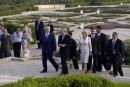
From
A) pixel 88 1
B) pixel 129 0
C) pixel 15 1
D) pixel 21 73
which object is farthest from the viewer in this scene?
pixel 129 0

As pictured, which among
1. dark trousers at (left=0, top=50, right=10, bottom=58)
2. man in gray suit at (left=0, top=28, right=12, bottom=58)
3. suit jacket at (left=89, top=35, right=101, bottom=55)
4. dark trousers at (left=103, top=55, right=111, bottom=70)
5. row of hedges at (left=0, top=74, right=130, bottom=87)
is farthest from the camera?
dark trousers at (left=0, top=50, right=10, bottom=58)

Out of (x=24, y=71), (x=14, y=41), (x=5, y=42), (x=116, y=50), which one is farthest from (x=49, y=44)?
(x=14, y=41)

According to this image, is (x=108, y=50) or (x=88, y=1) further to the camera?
(x=88, y=1)

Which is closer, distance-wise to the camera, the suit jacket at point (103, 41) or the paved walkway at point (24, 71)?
the paved walkway at point (24, 71)

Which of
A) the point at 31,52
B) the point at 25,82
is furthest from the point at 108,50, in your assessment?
the point at 31,52

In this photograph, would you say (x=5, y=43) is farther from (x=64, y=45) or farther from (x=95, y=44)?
(x=95, y=44)

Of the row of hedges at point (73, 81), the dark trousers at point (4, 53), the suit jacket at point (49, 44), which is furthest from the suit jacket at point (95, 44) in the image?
the dark trousers at point (4, 53)

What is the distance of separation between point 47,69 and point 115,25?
17.0 meters

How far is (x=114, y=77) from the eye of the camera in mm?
10203

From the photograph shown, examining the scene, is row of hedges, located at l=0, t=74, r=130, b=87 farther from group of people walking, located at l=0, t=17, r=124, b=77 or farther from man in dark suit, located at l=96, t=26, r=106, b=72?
man in dark suit, located at l=96, t=26, r=106, b=72

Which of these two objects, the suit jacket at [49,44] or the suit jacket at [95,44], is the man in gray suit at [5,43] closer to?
the suit jacket at [49,44]

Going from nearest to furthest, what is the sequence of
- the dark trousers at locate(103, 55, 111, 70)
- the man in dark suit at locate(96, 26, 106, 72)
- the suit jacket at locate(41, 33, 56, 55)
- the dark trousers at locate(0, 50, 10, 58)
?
1. the suit jacket at locate(41, 33, 56, 55)
2. the man in dark suit at locate(96, 26, 106, 72)
3. the dark trousers at locate(103, 55, 111, 70)
4. the dark trousers at locate(0, 50, 10, 58)

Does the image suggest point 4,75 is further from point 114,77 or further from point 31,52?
point 31,52

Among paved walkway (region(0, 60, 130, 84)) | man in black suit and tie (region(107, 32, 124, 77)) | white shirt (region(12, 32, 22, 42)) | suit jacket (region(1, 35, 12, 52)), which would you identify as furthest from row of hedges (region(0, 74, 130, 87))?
white shirt (region(12, 32, 22, 42))
